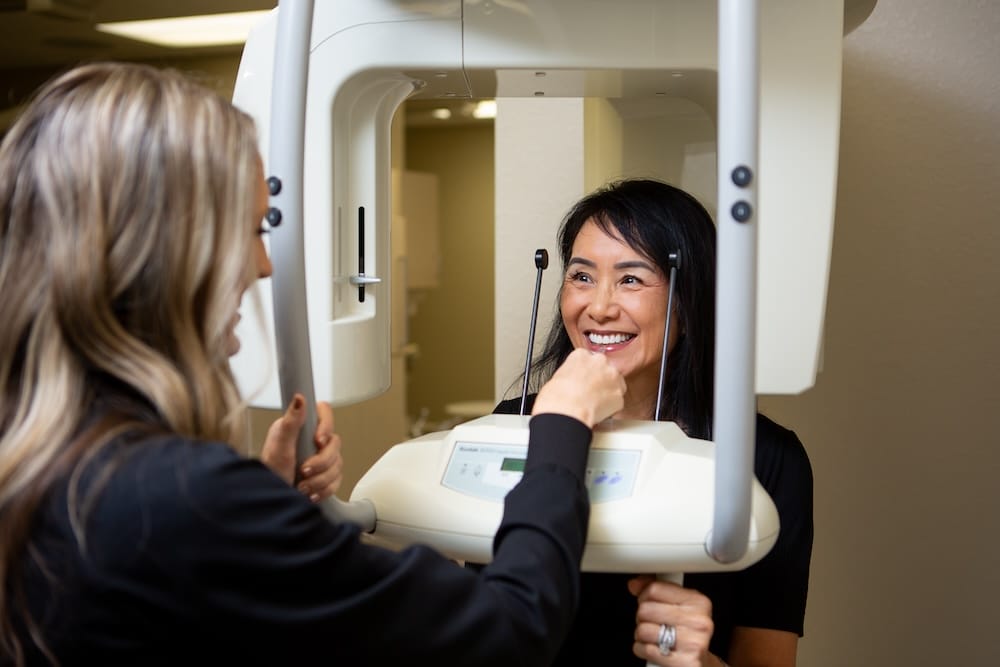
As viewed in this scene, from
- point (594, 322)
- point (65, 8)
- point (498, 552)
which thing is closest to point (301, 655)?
point (498, 552)

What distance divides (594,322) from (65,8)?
249cm

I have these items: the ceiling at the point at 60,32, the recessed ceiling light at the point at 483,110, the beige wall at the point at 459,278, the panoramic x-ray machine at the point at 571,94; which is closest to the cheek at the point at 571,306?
the panoramic x-ray machine at the point at 571,94

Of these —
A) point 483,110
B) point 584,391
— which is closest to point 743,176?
point 584,391

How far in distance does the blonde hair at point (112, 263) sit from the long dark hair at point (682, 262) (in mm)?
773

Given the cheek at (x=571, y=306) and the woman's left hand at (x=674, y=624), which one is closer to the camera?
the woman's left hand at (x=674, y=624)

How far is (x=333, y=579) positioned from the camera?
0.72 metres

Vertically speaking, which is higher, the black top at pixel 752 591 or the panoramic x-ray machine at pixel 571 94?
the panoramic x-ray machine at pixel 571 94

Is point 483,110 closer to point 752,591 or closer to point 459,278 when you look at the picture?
point 459,278

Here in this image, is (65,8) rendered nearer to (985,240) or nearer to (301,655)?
(985,240)

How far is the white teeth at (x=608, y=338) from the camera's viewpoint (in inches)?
55.0

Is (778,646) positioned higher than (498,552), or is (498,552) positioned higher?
(498,552)

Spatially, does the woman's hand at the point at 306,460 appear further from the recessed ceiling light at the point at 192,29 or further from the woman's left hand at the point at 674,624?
the recessed ceiling light at the point at 192,29

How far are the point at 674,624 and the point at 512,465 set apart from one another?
244 millimetres

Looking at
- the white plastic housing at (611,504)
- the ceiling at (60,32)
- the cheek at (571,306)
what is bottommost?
the white plastic housing at (611,504)
